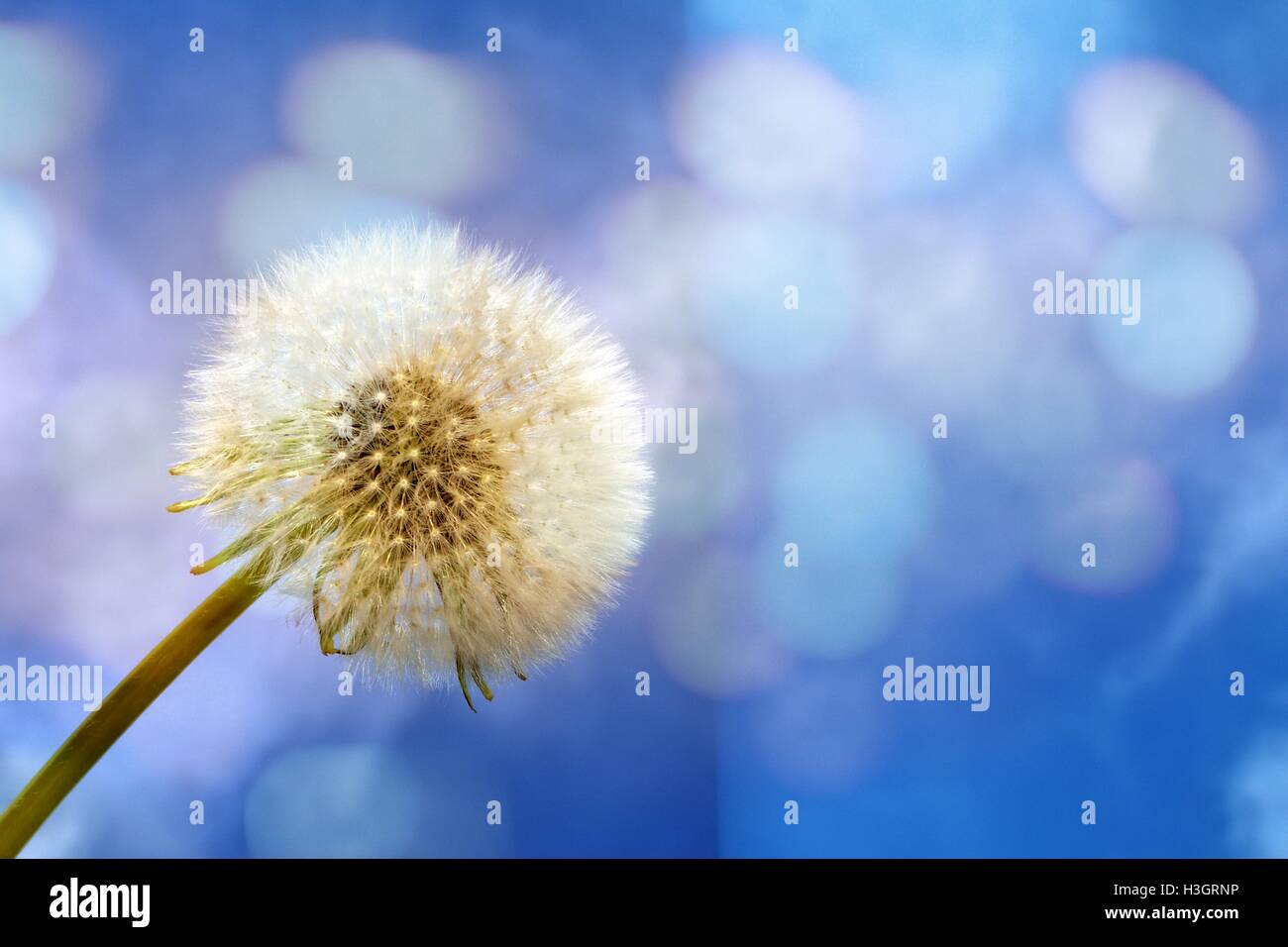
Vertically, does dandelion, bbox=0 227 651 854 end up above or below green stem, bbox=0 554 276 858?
above

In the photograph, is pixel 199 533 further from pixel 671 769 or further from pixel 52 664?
pixel 671 769

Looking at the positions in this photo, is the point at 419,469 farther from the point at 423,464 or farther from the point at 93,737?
the point at 93,737

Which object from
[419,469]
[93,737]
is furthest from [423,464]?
[93,737]

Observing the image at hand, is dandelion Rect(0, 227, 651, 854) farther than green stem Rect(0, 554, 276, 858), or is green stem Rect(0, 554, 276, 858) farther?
dandelion Rect(0, 227, 651, 854)
